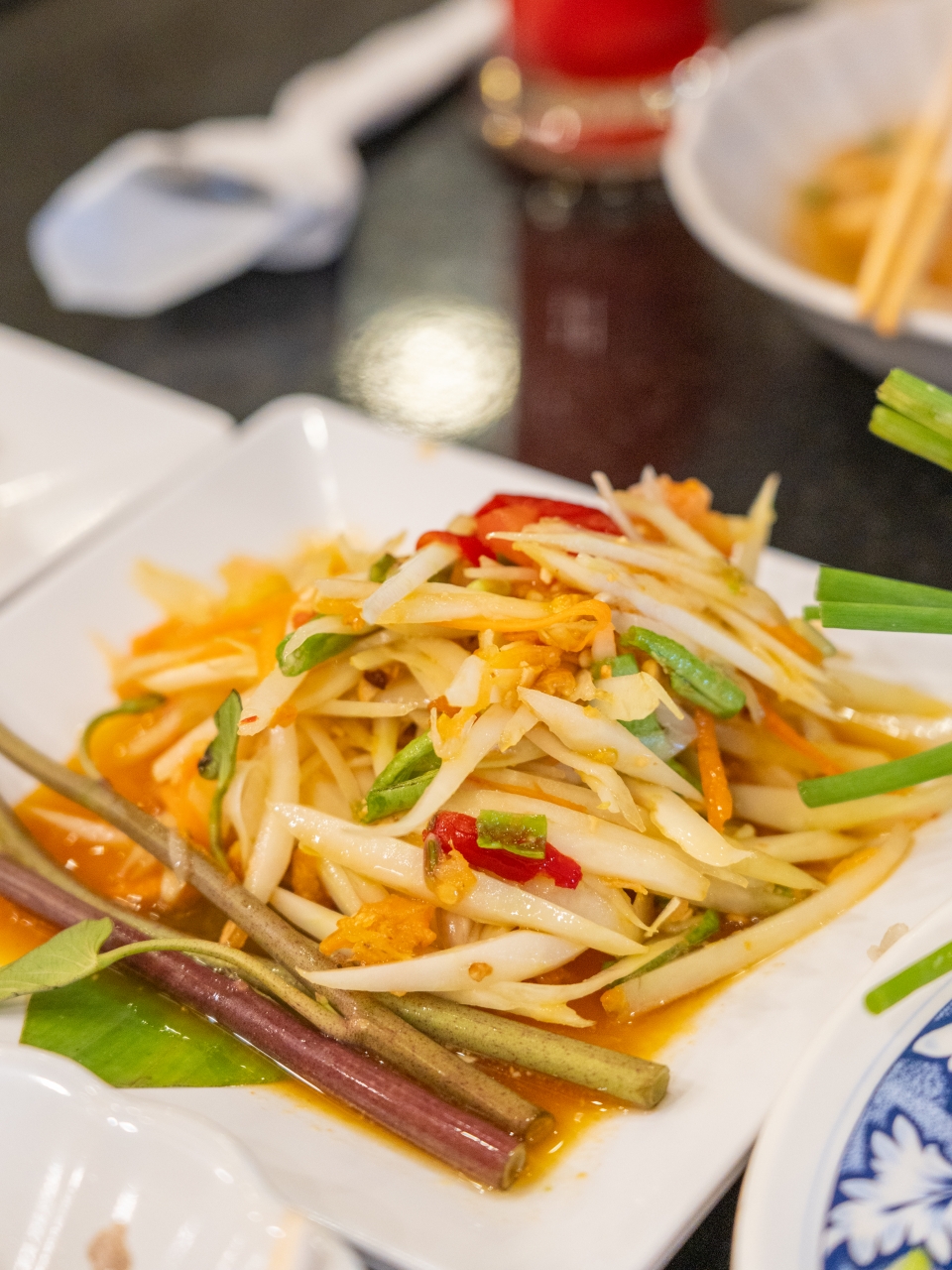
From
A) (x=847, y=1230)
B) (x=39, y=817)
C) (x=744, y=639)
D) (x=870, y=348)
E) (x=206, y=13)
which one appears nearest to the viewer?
(x=847, y=1230)

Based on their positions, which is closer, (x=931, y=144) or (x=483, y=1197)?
(x=483, y=1197)

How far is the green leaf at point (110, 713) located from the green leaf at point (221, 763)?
21 cm

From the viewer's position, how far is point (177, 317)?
9.47 feet

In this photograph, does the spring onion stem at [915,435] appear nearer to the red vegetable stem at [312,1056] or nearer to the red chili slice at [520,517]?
the red chili slice at [520,517]

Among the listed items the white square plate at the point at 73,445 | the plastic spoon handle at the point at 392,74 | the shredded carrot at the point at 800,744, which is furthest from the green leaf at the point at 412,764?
the plastic spoon handle at the point at 392,74

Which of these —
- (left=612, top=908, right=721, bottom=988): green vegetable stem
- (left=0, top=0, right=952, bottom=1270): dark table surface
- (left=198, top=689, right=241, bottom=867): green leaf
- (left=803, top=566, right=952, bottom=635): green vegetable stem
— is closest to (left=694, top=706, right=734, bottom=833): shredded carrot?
(left=612, top=908, right=721, bottom=988): green vegetable stem

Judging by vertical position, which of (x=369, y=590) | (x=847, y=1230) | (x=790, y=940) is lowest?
(x=790, y=940)

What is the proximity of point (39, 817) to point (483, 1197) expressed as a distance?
2.75ft

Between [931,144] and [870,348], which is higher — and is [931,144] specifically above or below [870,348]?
above

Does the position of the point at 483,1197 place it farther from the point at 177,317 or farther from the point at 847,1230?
the point at 177,317

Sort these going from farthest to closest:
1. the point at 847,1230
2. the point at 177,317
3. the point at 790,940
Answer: the point at 177,317 → the point at 790,940 → the point at 847,1230

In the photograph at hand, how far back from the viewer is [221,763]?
4.89ft

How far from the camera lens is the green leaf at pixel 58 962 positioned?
1.29 meters

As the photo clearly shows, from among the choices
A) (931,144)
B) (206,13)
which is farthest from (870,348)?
(206,13)
